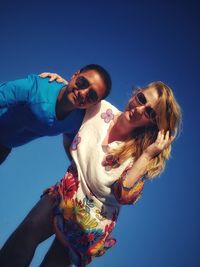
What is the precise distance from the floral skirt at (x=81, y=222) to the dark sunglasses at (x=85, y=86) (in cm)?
66

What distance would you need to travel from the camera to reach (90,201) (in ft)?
8.00

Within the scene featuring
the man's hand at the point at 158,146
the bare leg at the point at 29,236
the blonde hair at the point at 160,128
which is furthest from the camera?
the blonde hair at the point at 160,128

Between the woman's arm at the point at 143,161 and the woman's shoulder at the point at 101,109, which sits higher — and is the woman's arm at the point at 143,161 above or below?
below

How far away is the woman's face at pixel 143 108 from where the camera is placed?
2.58 meters

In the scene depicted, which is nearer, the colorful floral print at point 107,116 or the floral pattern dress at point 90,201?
the floral pattern dress at point 90,201

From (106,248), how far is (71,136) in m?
1.11

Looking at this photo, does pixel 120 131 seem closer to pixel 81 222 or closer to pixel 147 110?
pixel 147 110

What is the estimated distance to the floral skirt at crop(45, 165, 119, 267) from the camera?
243 cm

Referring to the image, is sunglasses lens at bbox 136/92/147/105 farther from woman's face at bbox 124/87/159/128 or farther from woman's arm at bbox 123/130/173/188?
woman's arm at bbox 123/130/173/188

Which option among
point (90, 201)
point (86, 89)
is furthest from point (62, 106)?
point (90, 201)

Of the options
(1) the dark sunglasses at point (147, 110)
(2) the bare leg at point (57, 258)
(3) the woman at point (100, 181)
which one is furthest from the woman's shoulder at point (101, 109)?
(2) the bare leg at point (57, 258)

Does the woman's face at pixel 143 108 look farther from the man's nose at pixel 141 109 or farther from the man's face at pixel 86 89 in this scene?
the man's face at pixel 86 89

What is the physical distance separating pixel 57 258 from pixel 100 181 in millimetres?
750

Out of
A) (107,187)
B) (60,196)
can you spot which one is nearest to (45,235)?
(60,196)
